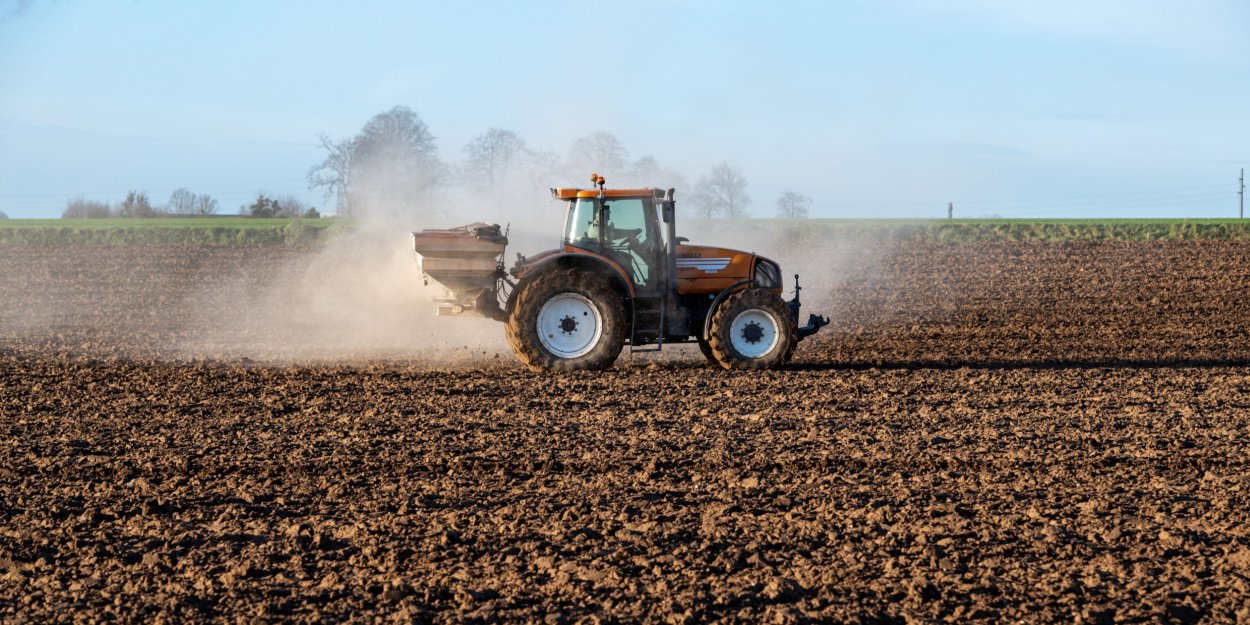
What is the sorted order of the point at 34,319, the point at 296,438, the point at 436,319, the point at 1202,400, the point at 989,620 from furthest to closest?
the point at 34,319, the point at 436,319, the point at 1202,400, the point at 296,438, the point at 989,620

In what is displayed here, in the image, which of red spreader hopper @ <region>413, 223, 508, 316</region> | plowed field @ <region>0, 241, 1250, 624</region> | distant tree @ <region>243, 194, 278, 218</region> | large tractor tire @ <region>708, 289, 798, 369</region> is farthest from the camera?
distant tree @ <region>243, 194, 278, 218</region>

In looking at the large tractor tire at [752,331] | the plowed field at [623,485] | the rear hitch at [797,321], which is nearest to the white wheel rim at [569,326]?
the plowed field at [623,485]

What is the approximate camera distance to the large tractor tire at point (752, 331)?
41.8 feet

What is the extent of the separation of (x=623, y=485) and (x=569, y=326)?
5.26 m

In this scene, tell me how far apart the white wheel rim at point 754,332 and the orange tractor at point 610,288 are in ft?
0.03

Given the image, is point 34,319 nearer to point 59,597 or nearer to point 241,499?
point 241,499

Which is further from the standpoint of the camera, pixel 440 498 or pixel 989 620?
pixel 440 498

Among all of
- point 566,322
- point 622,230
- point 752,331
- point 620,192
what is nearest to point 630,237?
point 622,230

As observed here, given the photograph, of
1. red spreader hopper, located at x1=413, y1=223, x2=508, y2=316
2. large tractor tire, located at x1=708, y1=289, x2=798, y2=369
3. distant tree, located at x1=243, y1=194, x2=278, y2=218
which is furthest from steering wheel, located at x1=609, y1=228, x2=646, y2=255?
distant tree, located at x1=243, y1=194, x2=278, y2=218

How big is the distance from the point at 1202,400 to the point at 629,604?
763cm

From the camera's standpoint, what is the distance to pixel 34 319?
757 inches

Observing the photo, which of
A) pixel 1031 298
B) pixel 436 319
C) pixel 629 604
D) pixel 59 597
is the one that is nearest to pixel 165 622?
pixel 59 597

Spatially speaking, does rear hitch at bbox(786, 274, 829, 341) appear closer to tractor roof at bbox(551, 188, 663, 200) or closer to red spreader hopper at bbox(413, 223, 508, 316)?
tractor roof at bbox(551, 188, 663, 200)

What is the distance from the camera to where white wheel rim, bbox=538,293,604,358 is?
12.6m
